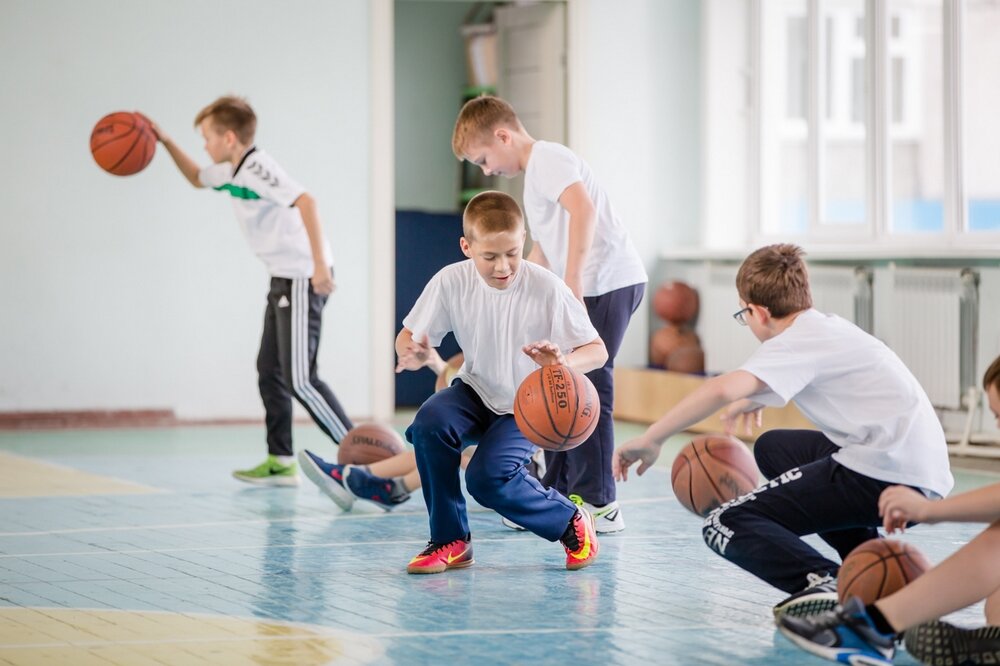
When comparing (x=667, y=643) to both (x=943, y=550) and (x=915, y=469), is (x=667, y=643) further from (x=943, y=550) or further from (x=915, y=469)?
(x=943, y=550)

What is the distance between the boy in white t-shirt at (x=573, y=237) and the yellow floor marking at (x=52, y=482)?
1.86 metres

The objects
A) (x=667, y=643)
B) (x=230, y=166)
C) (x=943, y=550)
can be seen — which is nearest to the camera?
(x=667, y=643)

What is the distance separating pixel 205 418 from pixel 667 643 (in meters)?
5.49

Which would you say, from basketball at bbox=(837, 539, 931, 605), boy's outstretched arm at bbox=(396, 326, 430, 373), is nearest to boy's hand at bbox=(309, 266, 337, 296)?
boy's outstretched arm at bbox=(396, 326, 430, 373)

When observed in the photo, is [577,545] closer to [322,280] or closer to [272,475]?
[322,280]

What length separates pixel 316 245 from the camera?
5547 millimetres

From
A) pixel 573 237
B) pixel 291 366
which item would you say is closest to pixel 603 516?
pixel 573 237

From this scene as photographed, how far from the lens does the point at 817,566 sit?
3.19 m

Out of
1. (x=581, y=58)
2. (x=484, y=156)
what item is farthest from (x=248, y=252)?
(x=484, y=156)

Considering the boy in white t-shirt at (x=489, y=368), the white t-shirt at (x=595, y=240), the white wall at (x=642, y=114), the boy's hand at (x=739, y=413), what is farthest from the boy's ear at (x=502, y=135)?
the white wall at (x=642, y=114)

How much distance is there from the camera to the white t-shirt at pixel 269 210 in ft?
18.4

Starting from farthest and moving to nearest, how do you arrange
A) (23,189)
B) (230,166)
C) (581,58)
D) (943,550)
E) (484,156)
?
(581,58), (23,189), (230,166), (484,156), (943,550)

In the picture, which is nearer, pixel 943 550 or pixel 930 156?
pixel 943 550

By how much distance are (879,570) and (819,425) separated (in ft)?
1.45
